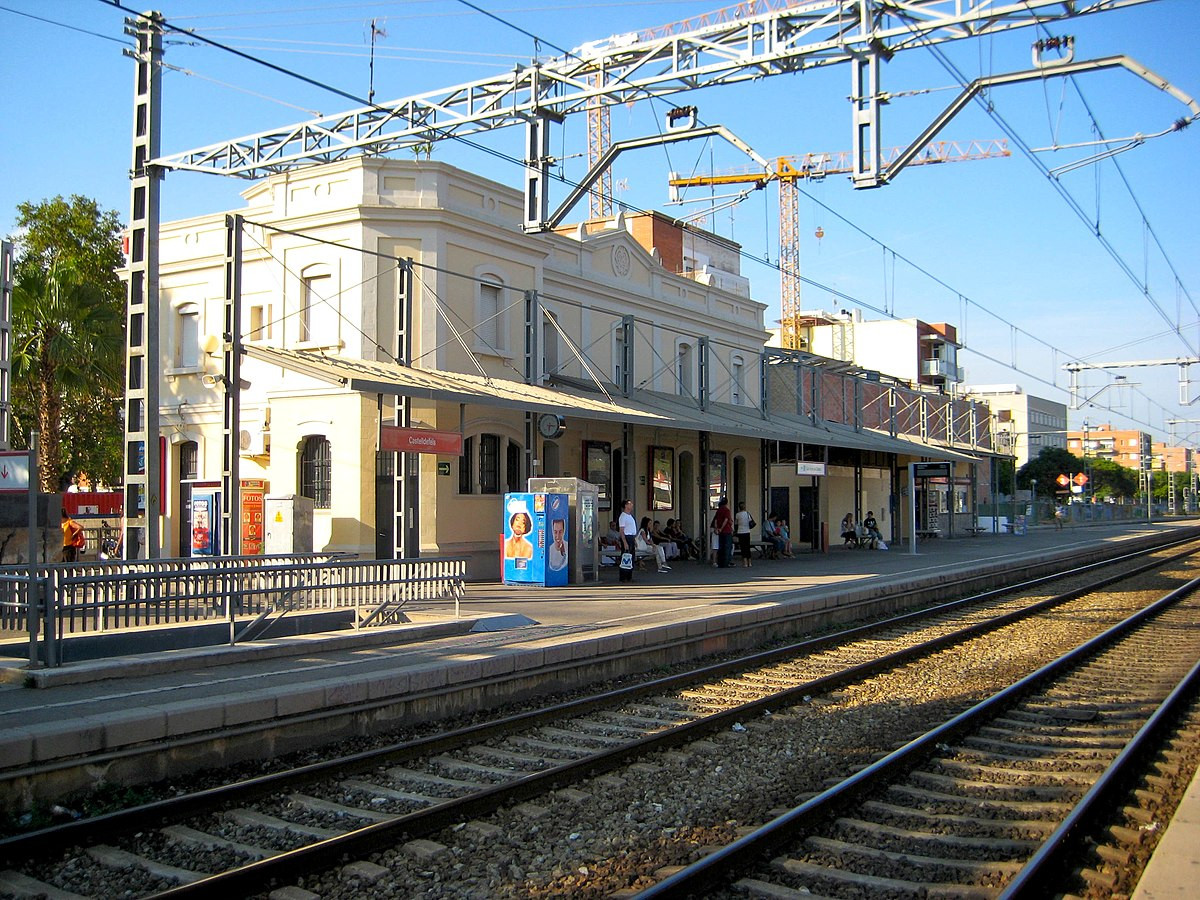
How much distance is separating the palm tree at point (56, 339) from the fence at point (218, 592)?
455 inches

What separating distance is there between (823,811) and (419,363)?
51.2ft

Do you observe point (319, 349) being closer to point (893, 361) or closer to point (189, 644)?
point (189, 644)

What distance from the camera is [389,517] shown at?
20219 millimetres

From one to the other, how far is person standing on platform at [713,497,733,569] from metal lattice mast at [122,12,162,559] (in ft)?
44.3

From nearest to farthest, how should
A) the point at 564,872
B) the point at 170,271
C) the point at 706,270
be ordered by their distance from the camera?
the point at 564,872
the point at 170,271
the point at 706,270

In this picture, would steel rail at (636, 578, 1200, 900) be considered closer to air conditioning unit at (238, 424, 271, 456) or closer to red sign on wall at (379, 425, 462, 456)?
red sign on wall at (379, 425, 462, 456)

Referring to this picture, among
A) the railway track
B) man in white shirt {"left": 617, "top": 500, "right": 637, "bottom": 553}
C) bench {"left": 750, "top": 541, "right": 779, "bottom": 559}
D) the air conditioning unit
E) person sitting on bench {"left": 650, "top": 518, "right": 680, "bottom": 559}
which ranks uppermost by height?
the air conditioning unit

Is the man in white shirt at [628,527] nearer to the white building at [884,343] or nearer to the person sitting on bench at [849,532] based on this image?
the person sitting on bench at [849,532]

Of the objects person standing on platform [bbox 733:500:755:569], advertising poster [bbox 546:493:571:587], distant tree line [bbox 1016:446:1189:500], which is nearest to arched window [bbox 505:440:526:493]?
advertising poster [bbox 546:493:571:587]

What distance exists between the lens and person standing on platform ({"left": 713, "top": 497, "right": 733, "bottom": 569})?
24317mm

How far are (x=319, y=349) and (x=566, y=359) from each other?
6.46m

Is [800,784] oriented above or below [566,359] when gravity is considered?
below

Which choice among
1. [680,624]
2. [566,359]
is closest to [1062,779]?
[680,624]

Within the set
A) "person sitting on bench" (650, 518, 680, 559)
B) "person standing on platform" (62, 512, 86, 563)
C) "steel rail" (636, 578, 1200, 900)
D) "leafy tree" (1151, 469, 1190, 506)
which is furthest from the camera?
"leafy tree" (1151, 469, 1190, 506)
